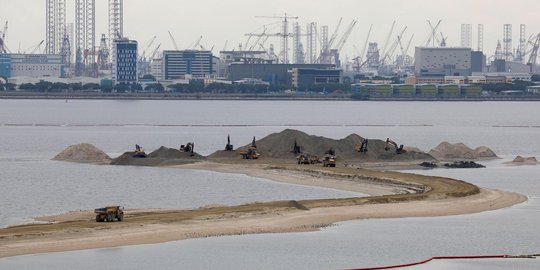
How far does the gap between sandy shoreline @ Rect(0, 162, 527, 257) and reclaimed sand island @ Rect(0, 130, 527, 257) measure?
0.03 metres

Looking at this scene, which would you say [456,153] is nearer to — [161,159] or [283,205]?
[161,159]

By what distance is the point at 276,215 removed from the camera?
41.7 metres

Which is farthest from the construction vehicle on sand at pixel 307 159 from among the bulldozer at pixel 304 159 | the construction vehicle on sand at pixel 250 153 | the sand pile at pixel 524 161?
the sand pile at pixel 524 161

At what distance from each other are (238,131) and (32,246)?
89056 millimetres

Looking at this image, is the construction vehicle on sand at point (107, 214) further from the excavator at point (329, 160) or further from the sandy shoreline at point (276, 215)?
the excavator at point (329, 160)

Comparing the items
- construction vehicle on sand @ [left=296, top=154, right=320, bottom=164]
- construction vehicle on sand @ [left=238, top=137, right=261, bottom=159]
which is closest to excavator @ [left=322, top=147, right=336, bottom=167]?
construction vehicle on sand @ [left=296, top=154, right=320, bottom=164]

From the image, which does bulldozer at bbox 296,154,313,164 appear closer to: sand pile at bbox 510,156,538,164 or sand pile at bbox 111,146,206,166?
sand pile at bbox 111,146,206,166

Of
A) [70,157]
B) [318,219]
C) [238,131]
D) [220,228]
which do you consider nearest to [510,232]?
[318,219]

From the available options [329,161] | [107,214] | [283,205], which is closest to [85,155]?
[329,161]

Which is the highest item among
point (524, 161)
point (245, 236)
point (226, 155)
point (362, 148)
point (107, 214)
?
point (362, 148)

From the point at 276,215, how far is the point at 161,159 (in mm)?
27797

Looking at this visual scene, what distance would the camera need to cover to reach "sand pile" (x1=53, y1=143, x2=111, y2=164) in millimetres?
70562

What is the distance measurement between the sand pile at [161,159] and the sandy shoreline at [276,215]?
1141 cm

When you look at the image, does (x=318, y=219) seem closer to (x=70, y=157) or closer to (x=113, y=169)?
(x=113, y=169)
